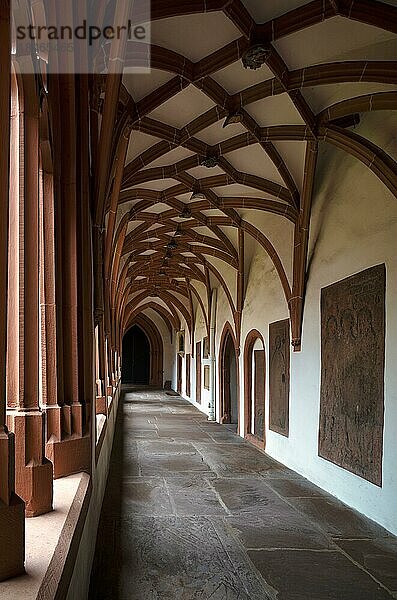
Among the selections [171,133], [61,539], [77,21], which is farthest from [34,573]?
[171,133]

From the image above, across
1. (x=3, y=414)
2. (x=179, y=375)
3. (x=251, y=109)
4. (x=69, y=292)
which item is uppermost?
(x=251, y=109)

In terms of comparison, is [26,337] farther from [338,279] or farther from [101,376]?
[101,376]

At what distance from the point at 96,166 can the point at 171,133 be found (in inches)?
85.6

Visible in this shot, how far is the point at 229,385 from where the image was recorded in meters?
13.1

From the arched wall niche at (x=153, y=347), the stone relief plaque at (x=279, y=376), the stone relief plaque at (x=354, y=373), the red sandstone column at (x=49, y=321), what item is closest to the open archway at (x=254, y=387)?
the stone relief plaque at (x=279, y=376)

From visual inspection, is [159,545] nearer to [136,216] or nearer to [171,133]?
[171,133]

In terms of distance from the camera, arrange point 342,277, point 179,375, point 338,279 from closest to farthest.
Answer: point 342,277 → point 338,279 → point 179,375

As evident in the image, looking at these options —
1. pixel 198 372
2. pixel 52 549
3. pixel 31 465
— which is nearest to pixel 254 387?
pixel 198 372

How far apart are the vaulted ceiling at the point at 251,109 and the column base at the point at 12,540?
297 centimetres

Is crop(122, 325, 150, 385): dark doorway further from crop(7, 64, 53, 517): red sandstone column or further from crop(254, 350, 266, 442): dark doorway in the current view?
crop(7, 64, 53, 517): red sandstone column

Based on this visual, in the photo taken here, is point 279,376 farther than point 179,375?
No

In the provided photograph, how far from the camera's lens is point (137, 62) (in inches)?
182

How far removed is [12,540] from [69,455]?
1.42 m

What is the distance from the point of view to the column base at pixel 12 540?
1.53 meters
